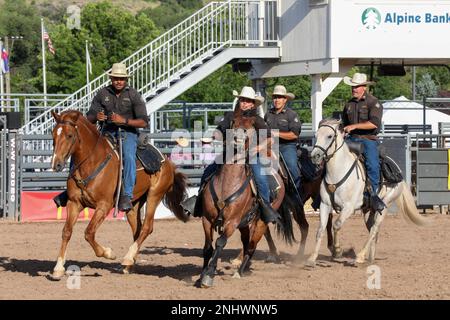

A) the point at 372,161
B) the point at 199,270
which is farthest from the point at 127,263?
the point at 372,161

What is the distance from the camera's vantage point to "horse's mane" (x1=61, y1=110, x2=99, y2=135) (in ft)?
37.7

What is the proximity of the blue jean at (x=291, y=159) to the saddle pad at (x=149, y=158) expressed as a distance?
1.63 meters

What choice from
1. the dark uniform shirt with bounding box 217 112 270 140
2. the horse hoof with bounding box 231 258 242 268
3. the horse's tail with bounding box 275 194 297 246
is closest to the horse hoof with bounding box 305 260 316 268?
the horse's tail with bounding box 275 194 297 246

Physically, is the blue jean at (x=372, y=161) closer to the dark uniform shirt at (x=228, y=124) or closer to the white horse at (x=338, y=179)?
the white horse at (x=338, y=179)

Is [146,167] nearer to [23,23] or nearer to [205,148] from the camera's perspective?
[205,148]

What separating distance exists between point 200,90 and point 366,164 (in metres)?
40.7

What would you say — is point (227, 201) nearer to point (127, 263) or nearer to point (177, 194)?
point (127, 263)

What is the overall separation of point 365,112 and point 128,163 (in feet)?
10.6

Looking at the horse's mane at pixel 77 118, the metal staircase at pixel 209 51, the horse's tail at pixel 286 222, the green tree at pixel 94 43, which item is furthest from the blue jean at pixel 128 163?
the green tree at pixel 94 43

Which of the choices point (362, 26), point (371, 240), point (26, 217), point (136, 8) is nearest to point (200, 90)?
point (362, 26)

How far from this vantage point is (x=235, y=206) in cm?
1081

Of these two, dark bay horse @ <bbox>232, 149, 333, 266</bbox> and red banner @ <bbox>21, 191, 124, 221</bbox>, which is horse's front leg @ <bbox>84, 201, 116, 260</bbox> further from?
red banner @ <bbox>21, 191, 124, 221</bbox>

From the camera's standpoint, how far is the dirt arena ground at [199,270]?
1027 centimetres

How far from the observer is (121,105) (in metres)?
12.4
